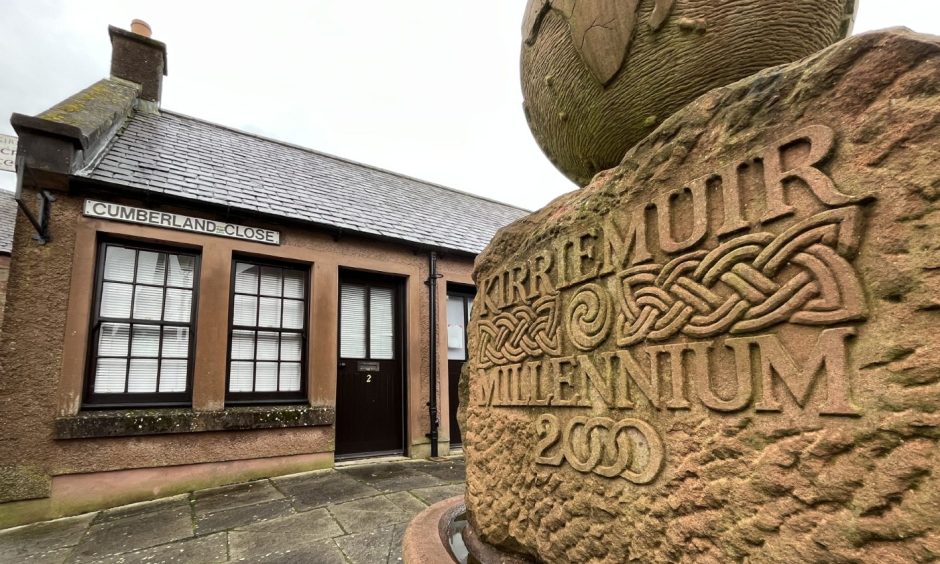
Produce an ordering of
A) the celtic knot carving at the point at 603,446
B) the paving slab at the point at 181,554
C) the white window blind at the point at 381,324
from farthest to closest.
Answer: the white window blind at the point at 381,324
the paving slab at the point at 181,554
the celtic knot carving at the point at 603,446

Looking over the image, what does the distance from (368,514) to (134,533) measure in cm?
167

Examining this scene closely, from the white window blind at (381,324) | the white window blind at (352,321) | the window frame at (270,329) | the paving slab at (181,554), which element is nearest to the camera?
the paving slab at (181,554)

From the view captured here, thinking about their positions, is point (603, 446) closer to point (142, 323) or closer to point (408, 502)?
point (408, 502)

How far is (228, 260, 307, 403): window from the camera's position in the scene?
5.03m

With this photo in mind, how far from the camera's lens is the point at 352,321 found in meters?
5.98

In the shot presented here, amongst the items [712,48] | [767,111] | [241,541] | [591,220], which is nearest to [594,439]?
[591,220]

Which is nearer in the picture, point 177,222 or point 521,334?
point 521,334

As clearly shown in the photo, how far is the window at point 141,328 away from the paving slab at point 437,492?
266 cm

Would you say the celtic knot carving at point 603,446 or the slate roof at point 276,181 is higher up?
the slate roof at point 276,181

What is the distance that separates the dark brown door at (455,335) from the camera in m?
6.79

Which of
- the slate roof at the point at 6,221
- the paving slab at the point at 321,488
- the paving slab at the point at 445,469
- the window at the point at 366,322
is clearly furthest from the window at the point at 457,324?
the slate roof at the point at 6,221

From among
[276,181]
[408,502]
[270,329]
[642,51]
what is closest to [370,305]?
[270,329]

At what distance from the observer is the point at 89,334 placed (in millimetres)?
4211

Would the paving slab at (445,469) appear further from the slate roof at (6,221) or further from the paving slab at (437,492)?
the slate roof at (6,221)
